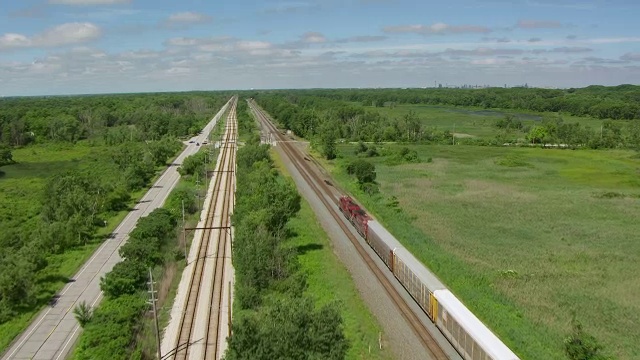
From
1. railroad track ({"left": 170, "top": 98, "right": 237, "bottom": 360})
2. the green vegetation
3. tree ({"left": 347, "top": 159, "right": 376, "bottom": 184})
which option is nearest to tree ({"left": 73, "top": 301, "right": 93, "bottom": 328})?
railroad track ({"left": 170, "top": 98, "right": 237, "bottom": 360})

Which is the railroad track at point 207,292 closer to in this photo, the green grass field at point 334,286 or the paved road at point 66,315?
the green grass field at point 334,286

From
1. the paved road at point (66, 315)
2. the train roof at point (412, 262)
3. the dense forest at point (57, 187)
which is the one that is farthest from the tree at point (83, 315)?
the train roof at point (412, 262)

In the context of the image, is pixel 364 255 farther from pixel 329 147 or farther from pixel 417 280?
pixel 329 147

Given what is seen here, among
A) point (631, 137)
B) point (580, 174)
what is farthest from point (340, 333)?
point (631, 137)

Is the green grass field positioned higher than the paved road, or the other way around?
the green grass field

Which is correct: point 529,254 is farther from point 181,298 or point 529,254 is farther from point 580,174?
point 580,174

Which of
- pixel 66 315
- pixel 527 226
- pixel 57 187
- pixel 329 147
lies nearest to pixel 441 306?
pixel 66 315

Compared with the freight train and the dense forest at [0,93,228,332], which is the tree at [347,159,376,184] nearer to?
the freight train
